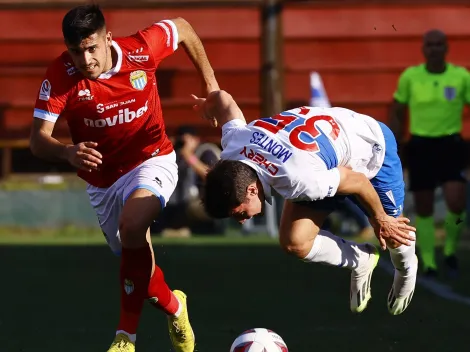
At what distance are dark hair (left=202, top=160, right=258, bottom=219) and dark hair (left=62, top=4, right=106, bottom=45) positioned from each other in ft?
3.76

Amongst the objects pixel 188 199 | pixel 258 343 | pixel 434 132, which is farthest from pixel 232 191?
pixel 188 199

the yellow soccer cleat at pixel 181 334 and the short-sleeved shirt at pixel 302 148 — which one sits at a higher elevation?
the short-sleeved shirt at pixel 302 148

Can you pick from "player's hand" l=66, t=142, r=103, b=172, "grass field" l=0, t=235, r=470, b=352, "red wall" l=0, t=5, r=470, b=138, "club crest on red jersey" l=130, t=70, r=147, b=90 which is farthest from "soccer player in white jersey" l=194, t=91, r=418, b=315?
"red wall" l=0, t=5, r=470, b=138

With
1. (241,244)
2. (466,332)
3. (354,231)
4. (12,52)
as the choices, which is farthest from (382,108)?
(466,332)

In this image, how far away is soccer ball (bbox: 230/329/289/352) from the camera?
19.7 feet

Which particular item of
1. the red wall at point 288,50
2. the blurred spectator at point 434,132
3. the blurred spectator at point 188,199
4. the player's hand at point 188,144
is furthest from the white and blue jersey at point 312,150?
the red wall at point 288,50

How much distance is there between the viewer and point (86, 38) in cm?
650

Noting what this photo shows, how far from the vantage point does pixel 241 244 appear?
13.4 metres

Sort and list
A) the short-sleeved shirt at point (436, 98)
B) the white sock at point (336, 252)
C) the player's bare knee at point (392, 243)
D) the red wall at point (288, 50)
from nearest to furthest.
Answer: the player's bare knee at point (392, 243)
the white sock at point (336, 252)
the short-sleeved shirt at point (436, 98)
the red wall at point (288, 50)

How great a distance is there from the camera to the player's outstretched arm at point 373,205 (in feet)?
20.4

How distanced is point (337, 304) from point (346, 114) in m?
2.21

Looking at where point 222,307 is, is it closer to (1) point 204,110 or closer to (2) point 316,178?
(1) point 204,110

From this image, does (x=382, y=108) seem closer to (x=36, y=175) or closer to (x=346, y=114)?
(x=36, y=175)

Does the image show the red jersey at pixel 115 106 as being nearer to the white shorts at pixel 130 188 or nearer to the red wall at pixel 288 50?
the white shorts at pixel 130 188
